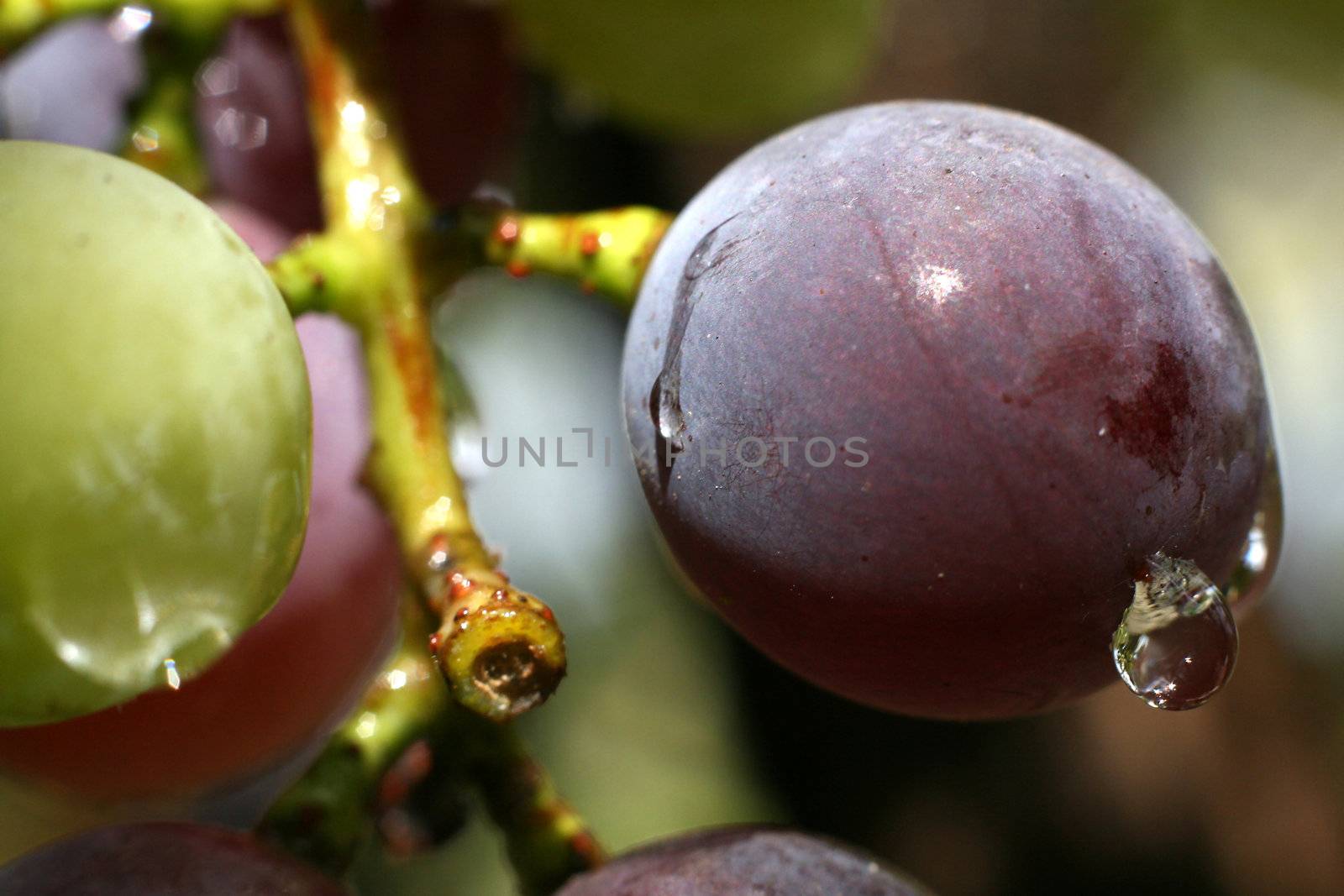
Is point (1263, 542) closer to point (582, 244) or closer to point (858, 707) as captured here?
point (582, 244)

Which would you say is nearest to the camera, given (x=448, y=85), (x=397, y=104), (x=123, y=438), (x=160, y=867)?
(x=123, y=438)

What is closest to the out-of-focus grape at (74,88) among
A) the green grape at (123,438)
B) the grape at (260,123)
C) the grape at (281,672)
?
the grape at (260,123)

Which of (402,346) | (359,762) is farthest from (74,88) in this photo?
(359,762)

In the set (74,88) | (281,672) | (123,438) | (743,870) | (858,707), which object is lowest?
(858,707)

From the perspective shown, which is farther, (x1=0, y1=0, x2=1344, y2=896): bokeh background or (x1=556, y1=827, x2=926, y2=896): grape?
(x1=0, y1=0, x2=1344, y2=896): bokeh background

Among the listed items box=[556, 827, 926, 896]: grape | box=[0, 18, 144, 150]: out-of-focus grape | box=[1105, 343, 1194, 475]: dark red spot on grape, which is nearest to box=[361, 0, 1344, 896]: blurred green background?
box=[0, 18, 144, 150]: out-of-focus grape

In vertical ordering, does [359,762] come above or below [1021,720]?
above

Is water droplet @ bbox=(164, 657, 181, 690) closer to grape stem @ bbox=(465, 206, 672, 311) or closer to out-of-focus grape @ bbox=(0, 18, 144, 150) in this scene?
grape stem @ bbox=(465, 206, 672, 311)
